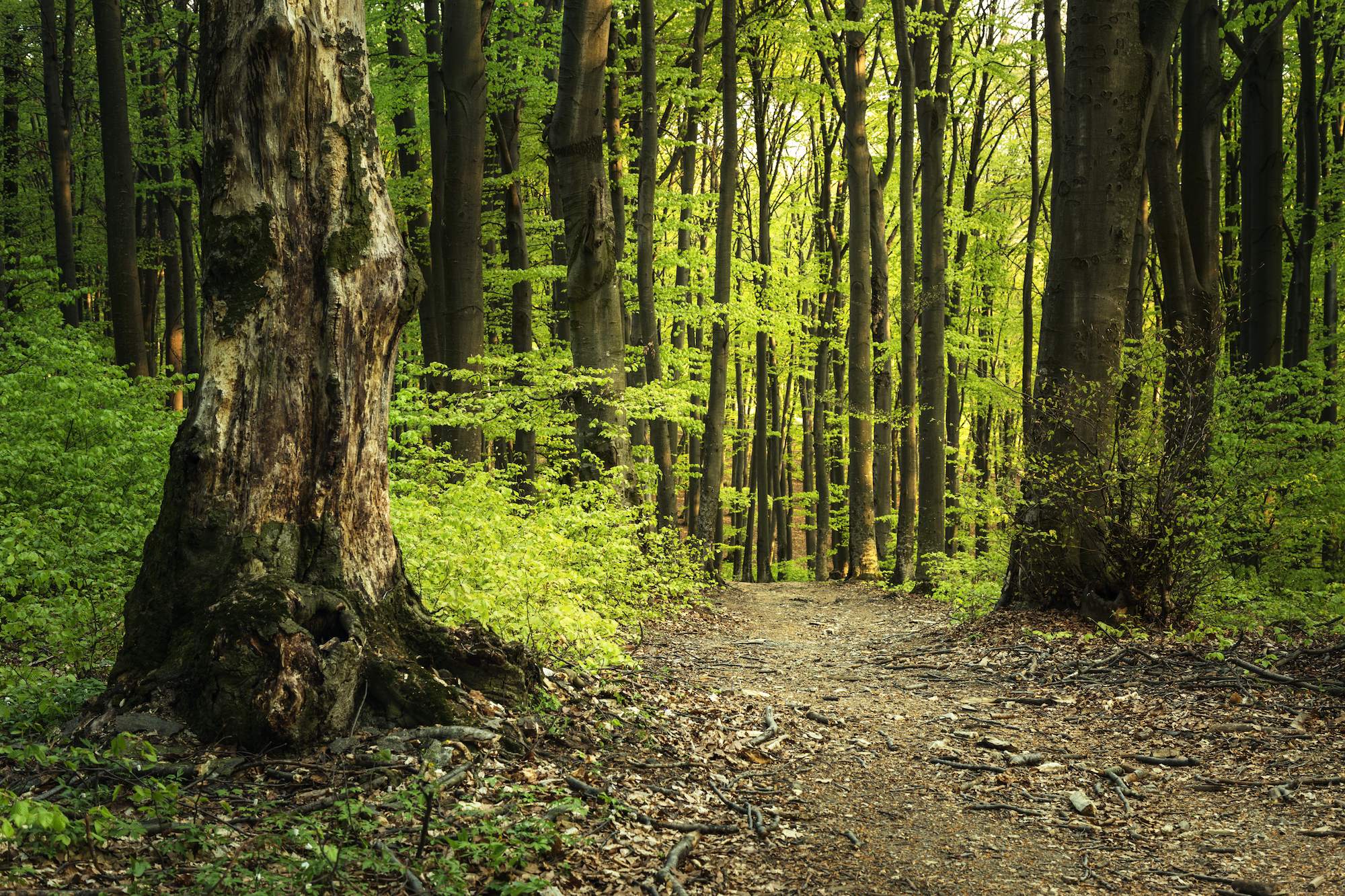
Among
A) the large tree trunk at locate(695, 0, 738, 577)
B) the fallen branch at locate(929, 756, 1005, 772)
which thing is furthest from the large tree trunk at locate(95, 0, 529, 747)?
the large tree trunk at locate(695, 0, 738, 577)

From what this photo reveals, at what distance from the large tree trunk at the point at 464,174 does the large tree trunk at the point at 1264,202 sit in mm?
10560

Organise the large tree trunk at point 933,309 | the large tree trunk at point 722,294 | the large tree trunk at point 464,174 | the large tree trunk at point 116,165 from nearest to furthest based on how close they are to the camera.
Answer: the large tree trunk at point 464,174, the large tree trunk at point 116,165, the large tree trunk at point 933,309, the large tree trunk at point 722,294

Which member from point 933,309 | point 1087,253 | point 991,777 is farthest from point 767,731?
point 933,309

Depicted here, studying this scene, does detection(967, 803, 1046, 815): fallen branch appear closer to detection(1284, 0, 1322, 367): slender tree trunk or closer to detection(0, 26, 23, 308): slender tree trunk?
detection(1284, 0, 1322, 367): slender tree trunk

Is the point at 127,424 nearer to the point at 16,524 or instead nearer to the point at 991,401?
the point at 16,524

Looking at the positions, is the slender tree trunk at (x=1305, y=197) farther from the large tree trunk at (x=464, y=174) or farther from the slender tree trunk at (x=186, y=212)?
the slender tree trunk at (x=186, y=212)

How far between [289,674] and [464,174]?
854 cm

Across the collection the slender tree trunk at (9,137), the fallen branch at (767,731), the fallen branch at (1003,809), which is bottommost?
the fallen branch at (767,731)

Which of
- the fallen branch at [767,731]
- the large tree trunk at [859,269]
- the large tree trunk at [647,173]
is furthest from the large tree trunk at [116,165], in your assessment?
the large tree trunk at [859,269]

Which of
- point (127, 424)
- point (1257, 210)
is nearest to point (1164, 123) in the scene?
point (1257, 210)

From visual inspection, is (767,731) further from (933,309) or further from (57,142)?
(57,142)

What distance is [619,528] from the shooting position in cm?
899

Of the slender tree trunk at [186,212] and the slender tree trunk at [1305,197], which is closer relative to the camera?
the slender tree trunk at [1305,197]

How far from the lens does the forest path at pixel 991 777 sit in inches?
149
